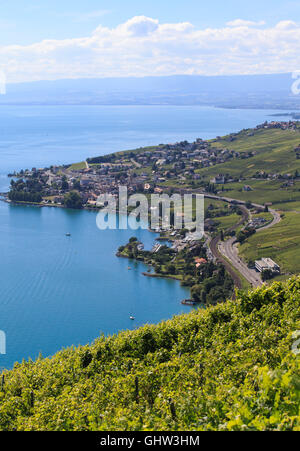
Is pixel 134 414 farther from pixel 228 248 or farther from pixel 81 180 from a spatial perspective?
pixel 81 180

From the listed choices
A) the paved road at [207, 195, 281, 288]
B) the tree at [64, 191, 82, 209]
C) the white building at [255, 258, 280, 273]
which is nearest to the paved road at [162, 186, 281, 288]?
the paved road at [207, 195, 281, 288]

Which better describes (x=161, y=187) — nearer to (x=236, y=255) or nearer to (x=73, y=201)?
(x=73, y=201)

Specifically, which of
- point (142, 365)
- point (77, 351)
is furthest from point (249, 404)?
point (77, 351)

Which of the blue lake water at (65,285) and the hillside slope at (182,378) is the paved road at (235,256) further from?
the hillside slope at (182,378)

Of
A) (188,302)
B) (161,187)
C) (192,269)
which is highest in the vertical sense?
(161,187)

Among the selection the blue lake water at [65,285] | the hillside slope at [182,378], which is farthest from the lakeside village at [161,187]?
the hillside slope at [182,378]

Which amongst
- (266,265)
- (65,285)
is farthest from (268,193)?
(65,285)

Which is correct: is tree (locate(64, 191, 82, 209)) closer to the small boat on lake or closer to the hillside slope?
the small boat on lake
